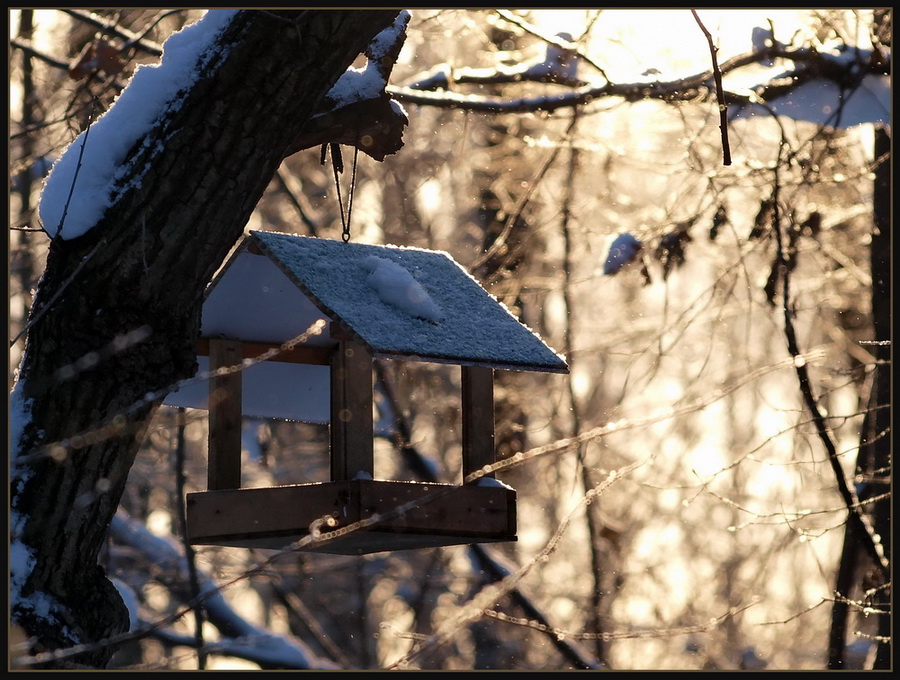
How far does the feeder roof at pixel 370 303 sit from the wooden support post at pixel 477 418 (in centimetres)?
19

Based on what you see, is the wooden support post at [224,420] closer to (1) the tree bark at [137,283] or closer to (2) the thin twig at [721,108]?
(1) the tree bark at [137,283]

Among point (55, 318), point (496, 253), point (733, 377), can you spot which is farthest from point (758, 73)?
point (55, 318)

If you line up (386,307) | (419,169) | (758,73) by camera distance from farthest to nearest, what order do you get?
(419,169) → (758,73) → (386,307)

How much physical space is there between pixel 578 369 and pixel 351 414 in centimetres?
660

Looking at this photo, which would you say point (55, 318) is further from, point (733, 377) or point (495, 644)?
point (495, 644)

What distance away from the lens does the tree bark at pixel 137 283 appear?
2646 millimetres

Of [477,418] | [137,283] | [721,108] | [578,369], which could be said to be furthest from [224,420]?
[578,369]

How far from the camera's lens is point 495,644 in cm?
1012

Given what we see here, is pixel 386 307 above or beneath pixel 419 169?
beneath

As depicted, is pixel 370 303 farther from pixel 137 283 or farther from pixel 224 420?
pixel 137 283

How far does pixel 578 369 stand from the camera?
9727mm

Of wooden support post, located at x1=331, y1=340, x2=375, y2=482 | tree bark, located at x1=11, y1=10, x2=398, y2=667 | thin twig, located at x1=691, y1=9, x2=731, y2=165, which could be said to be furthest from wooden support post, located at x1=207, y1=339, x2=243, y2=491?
thin twig, located at x1=691, y1=9, x2=731, y2=165

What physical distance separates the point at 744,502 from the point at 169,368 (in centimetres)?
691

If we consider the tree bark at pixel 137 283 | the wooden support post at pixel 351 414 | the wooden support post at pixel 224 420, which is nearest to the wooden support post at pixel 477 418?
the wooden support post at pixel 351 414
